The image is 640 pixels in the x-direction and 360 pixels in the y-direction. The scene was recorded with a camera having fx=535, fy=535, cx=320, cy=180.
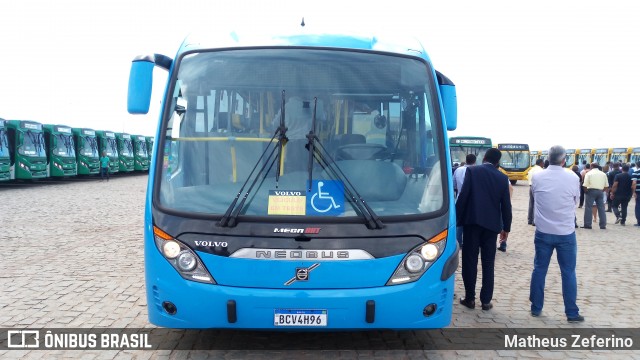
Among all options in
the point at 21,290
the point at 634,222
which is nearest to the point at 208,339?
the point at 21,290

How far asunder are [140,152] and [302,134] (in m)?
42.9

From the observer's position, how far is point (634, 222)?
16.8 m

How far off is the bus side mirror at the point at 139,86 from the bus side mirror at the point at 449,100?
264 centimetres

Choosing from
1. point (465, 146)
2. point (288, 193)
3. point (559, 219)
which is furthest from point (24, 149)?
point (559, 219)

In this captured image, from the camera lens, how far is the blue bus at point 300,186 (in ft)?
13.0

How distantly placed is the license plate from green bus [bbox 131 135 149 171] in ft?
137

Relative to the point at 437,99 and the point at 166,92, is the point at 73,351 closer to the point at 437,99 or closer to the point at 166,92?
the point at 166,92

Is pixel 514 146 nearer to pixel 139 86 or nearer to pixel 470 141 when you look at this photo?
pixel 470 141

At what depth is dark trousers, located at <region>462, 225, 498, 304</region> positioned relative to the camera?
232 inches

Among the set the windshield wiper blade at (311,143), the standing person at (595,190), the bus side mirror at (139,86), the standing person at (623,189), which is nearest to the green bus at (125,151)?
the standing person at (595,190)

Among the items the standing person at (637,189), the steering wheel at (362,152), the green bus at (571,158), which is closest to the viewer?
the steering wheel at (362,152)

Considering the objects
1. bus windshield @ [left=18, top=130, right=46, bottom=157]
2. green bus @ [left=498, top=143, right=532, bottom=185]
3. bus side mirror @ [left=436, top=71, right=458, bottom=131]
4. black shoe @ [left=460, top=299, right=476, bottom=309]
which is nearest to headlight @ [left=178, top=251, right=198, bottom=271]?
bus side mirror @ [left=436, top=71, right=458, bottom=131]

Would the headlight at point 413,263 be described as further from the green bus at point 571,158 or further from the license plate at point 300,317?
the green bus at point 571,158

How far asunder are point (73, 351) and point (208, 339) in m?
1.14
